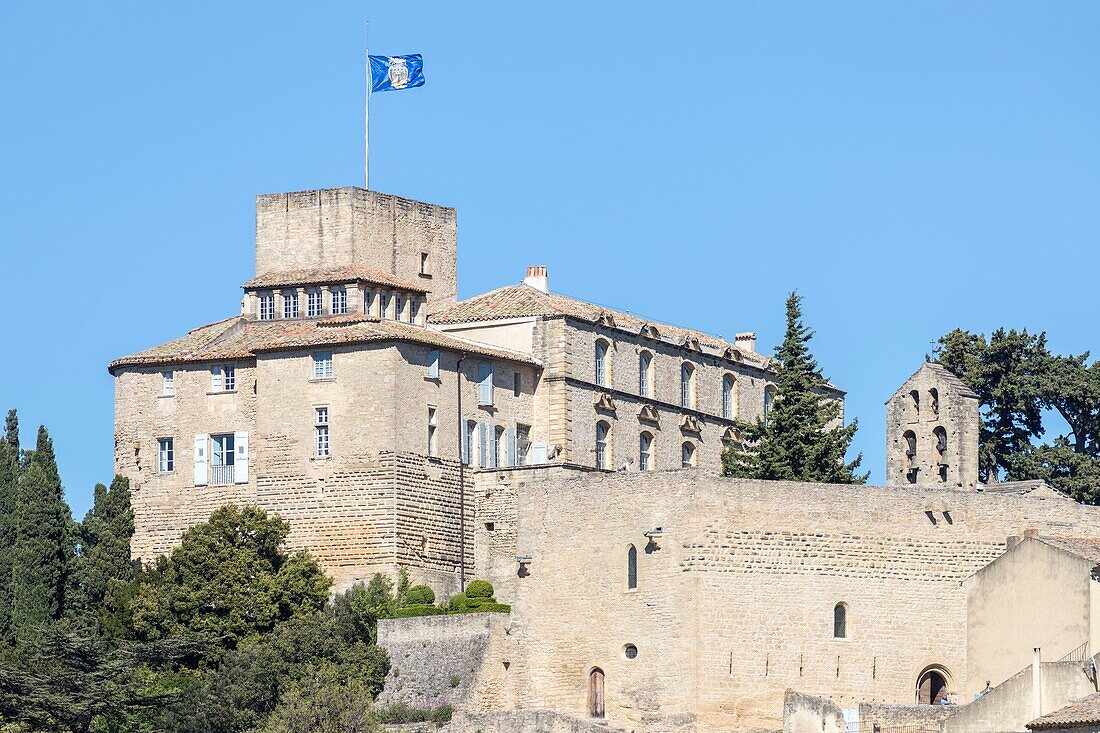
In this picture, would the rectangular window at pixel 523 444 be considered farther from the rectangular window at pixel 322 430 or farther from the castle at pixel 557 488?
the rectangular window at pixel 322 430

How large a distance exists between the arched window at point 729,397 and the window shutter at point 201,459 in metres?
16.5

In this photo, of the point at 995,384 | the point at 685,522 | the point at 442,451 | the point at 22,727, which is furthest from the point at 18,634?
the point at 995,384

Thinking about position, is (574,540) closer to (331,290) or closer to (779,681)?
(779,681)

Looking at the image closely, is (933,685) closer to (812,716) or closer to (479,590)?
(812,716)

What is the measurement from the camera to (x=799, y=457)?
263 feet

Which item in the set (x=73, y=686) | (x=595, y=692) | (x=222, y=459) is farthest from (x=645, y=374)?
(x=73, y=686)

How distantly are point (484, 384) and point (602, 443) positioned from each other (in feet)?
16.0

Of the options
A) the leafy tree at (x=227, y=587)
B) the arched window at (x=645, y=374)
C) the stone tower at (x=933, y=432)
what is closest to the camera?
the leafy tree at (x=227, y=587)

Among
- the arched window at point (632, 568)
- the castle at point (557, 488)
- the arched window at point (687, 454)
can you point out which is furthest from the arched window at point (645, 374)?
the arched window at point (632, 568)

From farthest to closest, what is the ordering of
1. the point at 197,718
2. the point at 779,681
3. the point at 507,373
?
the point at 507,373
the point at 197,718
the point at 779,681

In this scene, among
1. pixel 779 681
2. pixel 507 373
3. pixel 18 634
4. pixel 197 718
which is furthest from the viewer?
pixel 507 373

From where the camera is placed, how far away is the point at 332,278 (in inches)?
3364

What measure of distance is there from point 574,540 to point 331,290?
16.2m

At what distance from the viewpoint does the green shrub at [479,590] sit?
3076 inches
